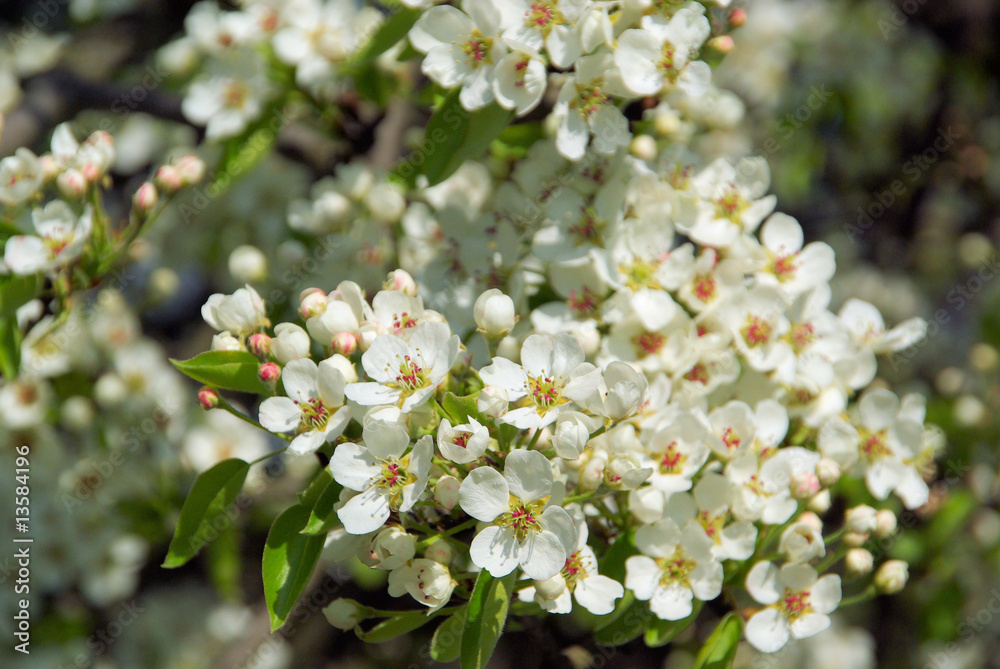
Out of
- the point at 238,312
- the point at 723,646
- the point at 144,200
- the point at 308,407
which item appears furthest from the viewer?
the point at 144,200

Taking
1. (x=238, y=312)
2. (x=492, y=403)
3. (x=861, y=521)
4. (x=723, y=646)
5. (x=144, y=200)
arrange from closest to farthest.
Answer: (x=492, y=403) < (x=238, y=312) < (x=723, y=646) < (x=861, y=521) < (x=144, y=200)

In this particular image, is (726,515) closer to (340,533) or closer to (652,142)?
(340,533)

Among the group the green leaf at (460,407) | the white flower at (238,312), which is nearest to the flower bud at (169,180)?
the white flower at (238,312)

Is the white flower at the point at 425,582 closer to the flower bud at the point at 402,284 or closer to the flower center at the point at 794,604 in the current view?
the flower bud at the point at 402,284

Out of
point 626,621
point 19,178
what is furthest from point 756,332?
point 19,178

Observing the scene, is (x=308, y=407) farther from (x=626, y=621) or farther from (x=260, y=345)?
(x=626, y=621)

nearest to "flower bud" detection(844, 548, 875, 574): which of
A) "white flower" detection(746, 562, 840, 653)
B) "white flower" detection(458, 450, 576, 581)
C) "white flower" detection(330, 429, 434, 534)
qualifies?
"white flower" detection(746, 562, 840, 653)

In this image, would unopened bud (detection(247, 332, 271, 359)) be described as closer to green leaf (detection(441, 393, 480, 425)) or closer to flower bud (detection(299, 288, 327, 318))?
flower bud (detection(299, 288, 327, 318))
